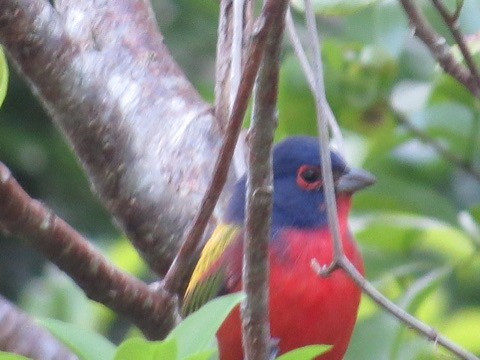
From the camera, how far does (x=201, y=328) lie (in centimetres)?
142

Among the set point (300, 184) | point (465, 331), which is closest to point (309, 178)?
point (300, 184)

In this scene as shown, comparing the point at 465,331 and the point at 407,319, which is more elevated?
the point at 407,319

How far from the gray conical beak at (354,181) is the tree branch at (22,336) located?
1.08m

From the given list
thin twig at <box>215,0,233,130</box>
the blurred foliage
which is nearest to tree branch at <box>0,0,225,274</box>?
thin twig at <box>215,0,233,130</box>

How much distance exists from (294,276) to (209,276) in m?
0.19

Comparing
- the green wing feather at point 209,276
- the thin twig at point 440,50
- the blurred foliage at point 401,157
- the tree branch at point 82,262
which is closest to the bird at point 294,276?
the green wing feather at point 209,276

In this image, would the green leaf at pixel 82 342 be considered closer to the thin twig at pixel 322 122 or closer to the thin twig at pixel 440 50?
the thin twig at pixel 322 122

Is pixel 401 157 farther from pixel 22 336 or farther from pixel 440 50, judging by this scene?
pixel 22 336

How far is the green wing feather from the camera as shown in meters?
2.52

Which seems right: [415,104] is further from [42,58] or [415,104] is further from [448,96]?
[42,58]

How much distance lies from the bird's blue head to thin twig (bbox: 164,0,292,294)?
77 cm

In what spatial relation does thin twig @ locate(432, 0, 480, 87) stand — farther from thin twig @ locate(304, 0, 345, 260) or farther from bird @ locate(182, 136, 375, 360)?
bird @ locate(182, 136, 375, 360)

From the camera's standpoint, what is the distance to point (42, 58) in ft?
8.02

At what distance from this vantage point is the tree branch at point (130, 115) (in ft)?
8.72
